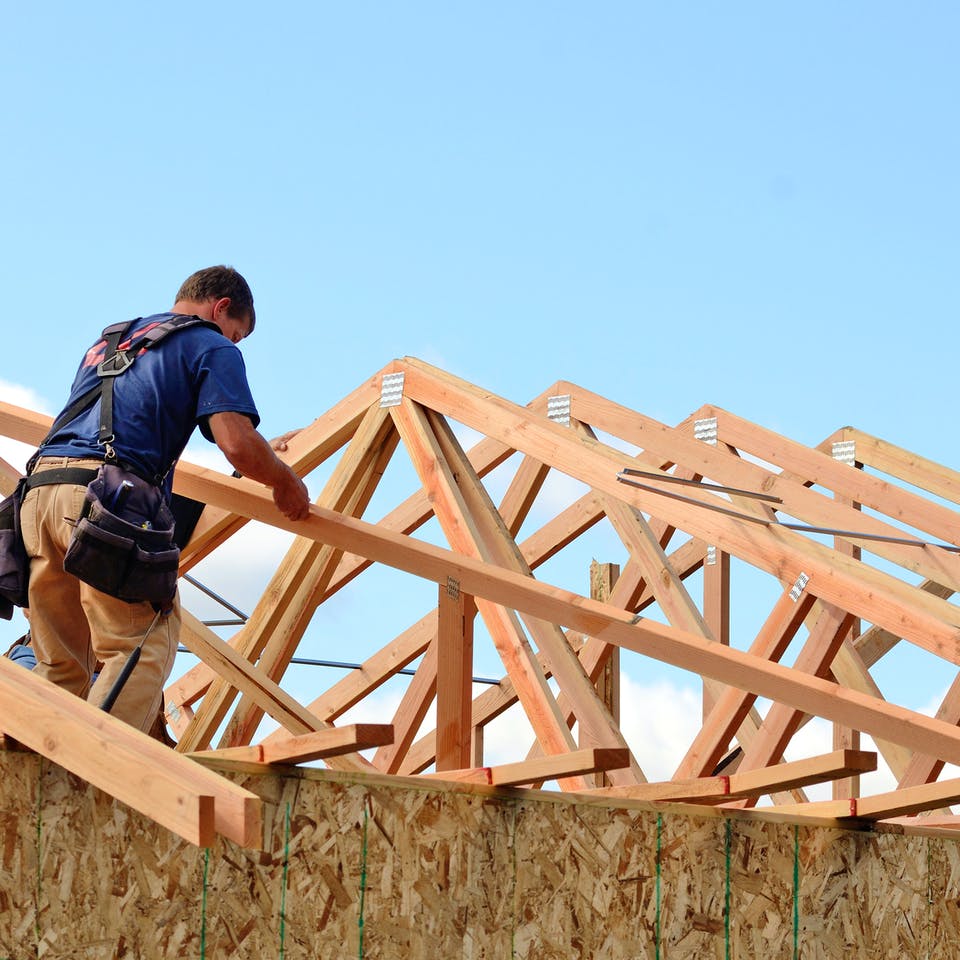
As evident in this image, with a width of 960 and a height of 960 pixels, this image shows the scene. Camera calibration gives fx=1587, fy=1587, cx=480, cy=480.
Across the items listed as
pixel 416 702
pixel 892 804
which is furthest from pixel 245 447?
pixel 416 702

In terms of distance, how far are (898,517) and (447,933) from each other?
14.5 ft

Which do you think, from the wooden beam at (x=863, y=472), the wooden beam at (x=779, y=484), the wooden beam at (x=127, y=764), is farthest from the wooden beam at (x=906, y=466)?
the wooden beam at (x=127, y=764)

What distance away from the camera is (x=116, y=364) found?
4.56 meters

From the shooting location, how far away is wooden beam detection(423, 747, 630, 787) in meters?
4.20

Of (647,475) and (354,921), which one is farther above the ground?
(647,475)

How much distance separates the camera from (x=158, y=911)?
3.99 meters

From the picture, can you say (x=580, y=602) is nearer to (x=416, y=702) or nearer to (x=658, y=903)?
(x=658, y=903)

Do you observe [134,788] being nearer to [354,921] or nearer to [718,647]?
[354,921]

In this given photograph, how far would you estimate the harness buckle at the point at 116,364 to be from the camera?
454 cm

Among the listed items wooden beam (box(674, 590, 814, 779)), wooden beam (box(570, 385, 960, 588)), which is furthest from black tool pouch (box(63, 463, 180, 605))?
wooden beam (box(570, 385, 960, 588))

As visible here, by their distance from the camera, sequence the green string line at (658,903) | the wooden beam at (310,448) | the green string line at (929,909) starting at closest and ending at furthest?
the green string line at (658,903)
the green string line at (929,909)
the wooden beam at (310,448)

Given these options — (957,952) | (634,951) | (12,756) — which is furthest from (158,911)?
(957,952)

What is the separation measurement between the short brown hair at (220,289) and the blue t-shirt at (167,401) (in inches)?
10.2

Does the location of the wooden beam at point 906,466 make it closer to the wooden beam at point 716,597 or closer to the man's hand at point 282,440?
the wooden beam at point 716,597
